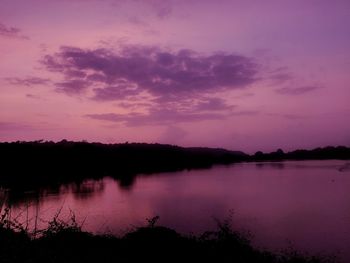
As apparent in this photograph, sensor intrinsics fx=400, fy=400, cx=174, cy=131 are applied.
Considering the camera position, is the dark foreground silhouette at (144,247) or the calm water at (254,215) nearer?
the dark foreground silhouette at (144,247)

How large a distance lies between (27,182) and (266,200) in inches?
1671

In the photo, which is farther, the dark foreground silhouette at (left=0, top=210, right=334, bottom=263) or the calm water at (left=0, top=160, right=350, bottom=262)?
the calm water at (left=0, top=160, right=350, bottom=262)

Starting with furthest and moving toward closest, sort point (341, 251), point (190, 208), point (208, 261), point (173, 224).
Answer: point (190, 208)
point (173, 224)
point (341, 251)
point (208, 261)

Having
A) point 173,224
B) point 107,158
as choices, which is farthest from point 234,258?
point 107,158

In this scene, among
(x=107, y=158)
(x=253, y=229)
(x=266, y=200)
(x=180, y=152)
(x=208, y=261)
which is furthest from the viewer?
(x=180, y=152)

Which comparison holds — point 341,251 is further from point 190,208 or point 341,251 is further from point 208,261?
point 190,208

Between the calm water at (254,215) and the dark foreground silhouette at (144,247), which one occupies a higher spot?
the dark foreground silhouette at (144,247)

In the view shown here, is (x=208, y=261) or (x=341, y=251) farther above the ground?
(x=208, y=261)

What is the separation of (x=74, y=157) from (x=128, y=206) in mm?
71300

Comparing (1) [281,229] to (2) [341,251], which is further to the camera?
(1) [281,229]

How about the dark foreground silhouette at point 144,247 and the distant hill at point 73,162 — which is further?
the distant hill at point 73,162

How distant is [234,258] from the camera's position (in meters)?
A: 12.4

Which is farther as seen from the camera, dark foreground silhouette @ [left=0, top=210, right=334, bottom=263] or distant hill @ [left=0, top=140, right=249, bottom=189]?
distant hill @ [left=0, top=140, right=249, bottom=189]

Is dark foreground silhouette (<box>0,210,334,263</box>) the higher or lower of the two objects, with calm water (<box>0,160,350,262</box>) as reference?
higher
